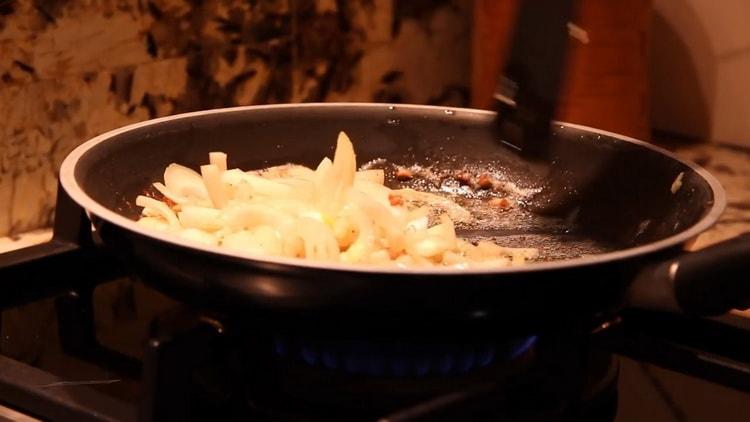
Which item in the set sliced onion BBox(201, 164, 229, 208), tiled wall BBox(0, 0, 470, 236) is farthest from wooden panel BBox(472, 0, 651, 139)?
sliced onion BBox(201, 164, 229, 208)

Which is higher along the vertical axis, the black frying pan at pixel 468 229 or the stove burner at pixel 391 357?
the black frying pan at pixel 468 229

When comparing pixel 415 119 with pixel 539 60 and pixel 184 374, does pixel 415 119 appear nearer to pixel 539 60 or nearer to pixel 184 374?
pixel 539 60

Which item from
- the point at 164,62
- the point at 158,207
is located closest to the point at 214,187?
the point at 158,207

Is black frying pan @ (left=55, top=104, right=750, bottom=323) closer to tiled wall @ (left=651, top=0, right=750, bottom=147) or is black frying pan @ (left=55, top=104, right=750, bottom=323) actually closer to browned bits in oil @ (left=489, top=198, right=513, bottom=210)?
browned bits in oil @ (left=489, top=198, right=513, bottom=210)

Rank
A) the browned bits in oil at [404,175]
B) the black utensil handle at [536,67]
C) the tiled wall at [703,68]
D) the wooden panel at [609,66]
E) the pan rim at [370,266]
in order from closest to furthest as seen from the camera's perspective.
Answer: the pan rim at [370,266] < the black utensil handle at [536,67] < the browned bits in oil at [404,175] < the wooden panel at [609,66] < the tiled wall at [703,68]

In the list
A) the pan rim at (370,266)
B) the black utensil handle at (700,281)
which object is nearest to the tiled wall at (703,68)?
the pan rim at (370,266)

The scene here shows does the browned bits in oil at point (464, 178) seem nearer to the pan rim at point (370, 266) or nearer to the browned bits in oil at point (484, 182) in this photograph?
the browned bits in oil at point (484, 182)

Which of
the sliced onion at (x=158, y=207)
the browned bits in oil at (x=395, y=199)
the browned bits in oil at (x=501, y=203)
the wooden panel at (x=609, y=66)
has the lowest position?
the sliced onion at (x=158, y=207)

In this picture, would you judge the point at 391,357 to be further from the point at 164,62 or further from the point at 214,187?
the point at 164,62

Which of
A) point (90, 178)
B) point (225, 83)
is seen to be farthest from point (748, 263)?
point (225, 83)
